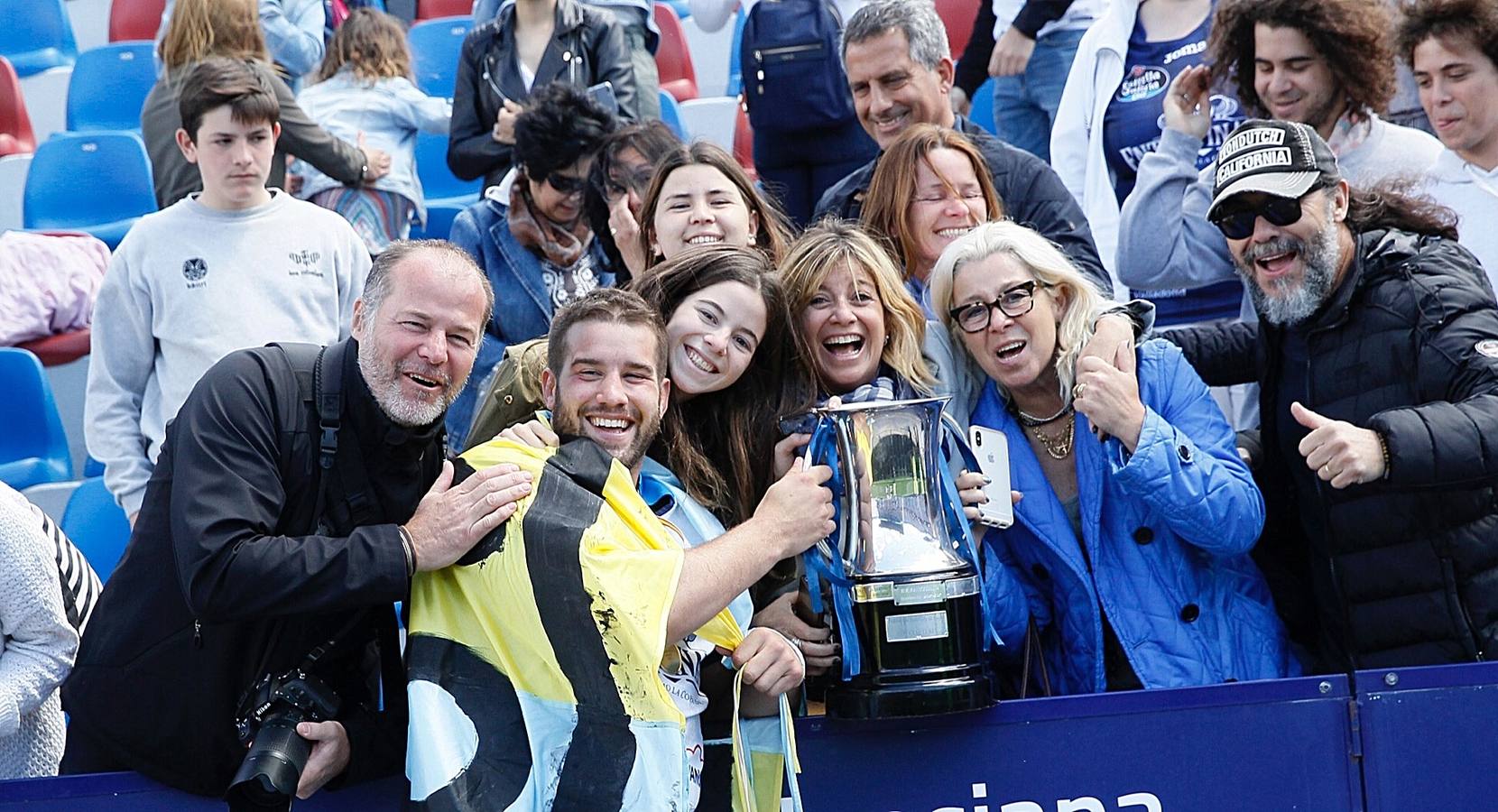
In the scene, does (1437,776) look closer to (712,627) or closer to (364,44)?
(712,627)

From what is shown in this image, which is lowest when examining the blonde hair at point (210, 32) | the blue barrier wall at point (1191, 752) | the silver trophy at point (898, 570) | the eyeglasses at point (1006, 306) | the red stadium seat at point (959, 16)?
the blue barrier wall at point (1191, 752)

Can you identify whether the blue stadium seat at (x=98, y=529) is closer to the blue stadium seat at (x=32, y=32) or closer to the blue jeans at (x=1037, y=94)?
the blue jeans at (x=1037, y=94)

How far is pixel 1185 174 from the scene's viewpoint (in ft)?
14.8

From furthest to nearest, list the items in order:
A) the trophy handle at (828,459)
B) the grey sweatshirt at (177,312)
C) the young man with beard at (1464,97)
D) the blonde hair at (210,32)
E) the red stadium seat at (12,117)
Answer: the red stadium seat at (12,117) < the blonde hair at (210,32) < the grey sweatshirt at (177,312) < the young man with beard at (1464,97) < the trophy handle at (828,459)

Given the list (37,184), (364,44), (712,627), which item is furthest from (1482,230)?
(37,184)

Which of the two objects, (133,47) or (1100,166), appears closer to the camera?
(1100,166)

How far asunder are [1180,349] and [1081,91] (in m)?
1.69

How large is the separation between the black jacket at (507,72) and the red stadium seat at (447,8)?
3668mm

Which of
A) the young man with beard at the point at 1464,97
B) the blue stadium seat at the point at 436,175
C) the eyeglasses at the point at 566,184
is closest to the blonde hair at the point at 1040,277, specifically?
the young man with beard at the point at 1464,97

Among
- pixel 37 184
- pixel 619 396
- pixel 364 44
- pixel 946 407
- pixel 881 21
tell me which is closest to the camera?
pixel 619 396

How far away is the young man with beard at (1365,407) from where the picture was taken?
10.8 ft

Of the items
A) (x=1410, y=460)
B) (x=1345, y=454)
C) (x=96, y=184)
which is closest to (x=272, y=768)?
(x=1345, y=454)

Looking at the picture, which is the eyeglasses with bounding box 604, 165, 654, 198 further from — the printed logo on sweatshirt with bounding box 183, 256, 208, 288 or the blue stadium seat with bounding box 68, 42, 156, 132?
the blue stadium seat with bounding box 68, 42, 156, 132

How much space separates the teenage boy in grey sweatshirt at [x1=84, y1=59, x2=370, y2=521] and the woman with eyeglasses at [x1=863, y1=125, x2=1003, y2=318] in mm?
1809
